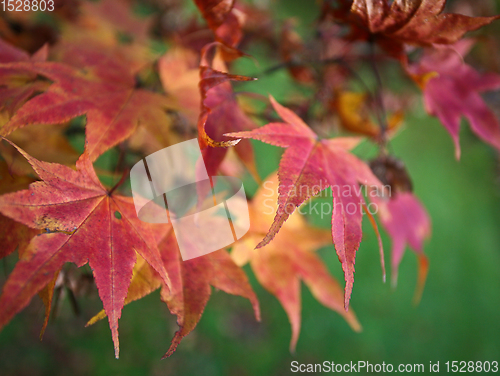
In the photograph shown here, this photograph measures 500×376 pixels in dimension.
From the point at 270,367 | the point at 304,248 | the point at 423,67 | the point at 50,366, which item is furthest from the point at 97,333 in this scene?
the point at 423,67

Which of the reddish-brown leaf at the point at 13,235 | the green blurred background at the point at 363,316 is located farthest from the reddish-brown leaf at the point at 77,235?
the green blurred background at the point at 363,316

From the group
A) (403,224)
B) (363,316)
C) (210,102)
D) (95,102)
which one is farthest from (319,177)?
(363,316)

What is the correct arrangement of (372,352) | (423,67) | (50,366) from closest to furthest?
(423,67) < (50,366) < (372,352)

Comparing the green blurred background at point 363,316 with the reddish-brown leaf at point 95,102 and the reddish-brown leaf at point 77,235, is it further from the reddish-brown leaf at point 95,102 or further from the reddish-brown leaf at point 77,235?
the reddish-brown leaf at point 77,235

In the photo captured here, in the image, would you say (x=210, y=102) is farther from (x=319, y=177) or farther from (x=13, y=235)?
(x=13, y=235)

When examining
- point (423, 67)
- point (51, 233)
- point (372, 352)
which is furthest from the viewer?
point (372, 352)

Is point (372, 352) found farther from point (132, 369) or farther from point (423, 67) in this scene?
point (423, 67)
